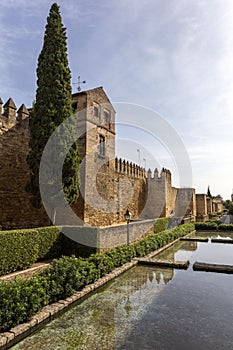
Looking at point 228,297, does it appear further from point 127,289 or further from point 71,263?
point 71,263

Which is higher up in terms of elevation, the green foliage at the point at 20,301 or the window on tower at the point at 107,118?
the window on tower at the point at 107,118

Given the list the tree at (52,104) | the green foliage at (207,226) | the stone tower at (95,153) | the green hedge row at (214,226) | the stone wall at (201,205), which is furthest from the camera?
the stone wall at (201,205)

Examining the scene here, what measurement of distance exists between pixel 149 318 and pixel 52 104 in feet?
26.0

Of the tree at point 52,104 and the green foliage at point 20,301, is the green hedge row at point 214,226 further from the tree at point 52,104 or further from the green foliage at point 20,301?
the green foliage at point 20,301

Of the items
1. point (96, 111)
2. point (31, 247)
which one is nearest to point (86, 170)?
point (96, 111)

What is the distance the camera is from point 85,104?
12.7 m

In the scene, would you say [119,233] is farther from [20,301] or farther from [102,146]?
[20,301]

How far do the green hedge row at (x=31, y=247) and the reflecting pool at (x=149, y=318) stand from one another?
2.36 metres

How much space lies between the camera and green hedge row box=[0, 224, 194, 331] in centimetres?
414

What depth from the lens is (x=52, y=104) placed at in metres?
9.64

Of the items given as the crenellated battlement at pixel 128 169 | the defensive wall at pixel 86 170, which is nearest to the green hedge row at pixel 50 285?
the defensive wall at pixel 86 170

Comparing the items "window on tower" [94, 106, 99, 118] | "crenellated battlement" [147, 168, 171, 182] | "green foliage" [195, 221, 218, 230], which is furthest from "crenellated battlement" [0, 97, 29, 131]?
"green foliage" [195, 221, 218, 230]

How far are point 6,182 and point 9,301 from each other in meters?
Answer: 7.07

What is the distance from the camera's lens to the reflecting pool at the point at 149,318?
369cm
